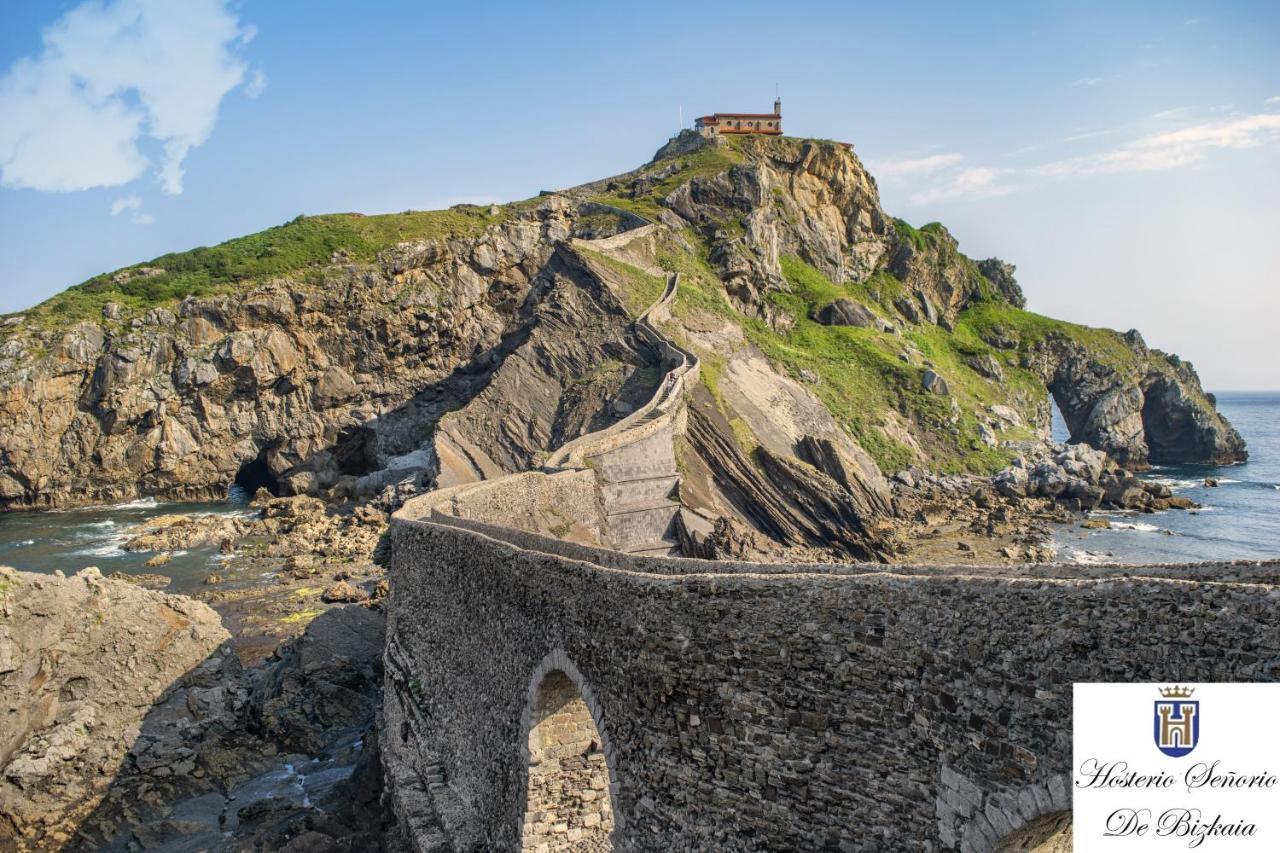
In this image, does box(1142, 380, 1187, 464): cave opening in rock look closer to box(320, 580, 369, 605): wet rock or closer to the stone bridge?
box(320, 580, 369, 605): wet rock

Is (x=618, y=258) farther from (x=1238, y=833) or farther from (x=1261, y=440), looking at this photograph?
(x=1261, y=440)

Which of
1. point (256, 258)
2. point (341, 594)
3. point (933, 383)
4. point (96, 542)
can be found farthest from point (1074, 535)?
point (256, 258)

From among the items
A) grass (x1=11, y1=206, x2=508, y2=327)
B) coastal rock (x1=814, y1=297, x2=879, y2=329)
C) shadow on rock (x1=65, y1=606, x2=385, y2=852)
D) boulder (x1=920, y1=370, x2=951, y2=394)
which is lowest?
shadow on rock (x1=65, y1=606, x2=385, y2=852)

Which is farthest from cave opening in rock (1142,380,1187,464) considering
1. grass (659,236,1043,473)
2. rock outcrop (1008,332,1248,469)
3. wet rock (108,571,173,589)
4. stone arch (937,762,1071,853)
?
stone arch (937,762,1071,853)

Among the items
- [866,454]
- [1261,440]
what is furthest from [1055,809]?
[1261,440]

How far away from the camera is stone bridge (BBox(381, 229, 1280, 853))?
6227 mm

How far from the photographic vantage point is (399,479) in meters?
54.3

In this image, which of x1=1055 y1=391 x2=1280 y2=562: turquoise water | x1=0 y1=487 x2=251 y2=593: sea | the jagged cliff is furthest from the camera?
the jagged cliff

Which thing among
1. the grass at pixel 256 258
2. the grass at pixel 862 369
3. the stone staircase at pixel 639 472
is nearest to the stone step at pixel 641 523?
the stone staircase at pixel 639 472

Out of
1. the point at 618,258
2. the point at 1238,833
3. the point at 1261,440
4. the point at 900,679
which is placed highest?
the point at 618,258

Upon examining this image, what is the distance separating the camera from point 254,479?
6600 cm

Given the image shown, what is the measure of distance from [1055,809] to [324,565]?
38.4 meters

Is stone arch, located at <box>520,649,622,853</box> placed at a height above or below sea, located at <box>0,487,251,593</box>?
above

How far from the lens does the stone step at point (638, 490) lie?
33.7 metres
